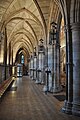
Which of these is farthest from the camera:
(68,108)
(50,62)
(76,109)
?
(50,62)

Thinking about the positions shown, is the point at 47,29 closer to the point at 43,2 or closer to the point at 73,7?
the point at 43,2

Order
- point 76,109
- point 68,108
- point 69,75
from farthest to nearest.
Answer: point 69,75 → point 68,108 → point 76,109

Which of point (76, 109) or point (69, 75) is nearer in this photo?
point (76, 109)

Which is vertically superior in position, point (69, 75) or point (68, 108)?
point (69, 75)

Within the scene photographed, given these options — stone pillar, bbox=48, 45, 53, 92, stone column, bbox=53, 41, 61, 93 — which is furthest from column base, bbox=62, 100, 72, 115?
stone pillar, bbox=48, 45, 53, 92

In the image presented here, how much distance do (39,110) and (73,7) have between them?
5.10m

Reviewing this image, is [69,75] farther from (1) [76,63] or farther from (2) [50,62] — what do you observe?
(2) [50,62]

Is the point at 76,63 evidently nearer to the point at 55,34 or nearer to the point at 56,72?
the point at 55,34

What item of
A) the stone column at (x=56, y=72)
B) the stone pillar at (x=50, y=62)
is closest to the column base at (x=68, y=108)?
the stone column at (x=56, y=72)

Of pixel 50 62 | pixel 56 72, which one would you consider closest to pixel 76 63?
pixel 56 72

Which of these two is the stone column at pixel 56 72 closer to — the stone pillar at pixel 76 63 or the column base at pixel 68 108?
the column base at pixel 68 108

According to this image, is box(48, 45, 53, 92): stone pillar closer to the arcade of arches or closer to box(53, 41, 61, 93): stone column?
the arcade of arches

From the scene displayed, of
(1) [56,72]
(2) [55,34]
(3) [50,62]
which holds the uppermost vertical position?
(2) [55,34]

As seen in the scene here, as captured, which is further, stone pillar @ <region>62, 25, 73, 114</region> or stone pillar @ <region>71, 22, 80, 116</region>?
stone pillar @ <region>62, 25, 73, 114</region>
